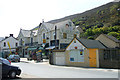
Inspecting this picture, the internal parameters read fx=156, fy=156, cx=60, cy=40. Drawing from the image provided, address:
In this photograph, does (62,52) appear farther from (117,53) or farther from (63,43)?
(63,43)

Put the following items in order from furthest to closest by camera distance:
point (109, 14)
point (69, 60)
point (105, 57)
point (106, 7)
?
point (106, 7) → point (109, 14) → point (69, 60) → point (105, 57)

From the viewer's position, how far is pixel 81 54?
20.5 meters

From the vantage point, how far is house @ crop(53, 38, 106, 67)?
19.3 metres

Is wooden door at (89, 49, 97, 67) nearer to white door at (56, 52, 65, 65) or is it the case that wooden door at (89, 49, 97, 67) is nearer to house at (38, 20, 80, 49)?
white door at (56, 52, 65, 65)

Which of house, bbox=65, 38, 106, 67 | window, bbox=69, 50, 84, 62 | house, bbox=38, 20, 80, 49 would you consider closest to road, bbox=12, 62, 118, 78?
house, bbox=65, 38, 106, 67

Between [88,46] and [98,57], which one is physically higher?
[88,46]

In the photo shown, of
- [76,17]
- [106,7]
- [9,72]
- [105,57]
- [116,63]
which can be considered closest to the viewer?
[9,72]

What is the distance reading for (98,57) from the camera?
19.1 meters

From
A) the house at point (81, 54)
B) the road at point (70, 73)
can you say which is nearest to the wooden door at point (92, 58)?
the house at point (81, 54)

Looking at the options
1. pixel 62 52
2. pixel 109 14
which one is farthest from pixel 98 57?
pixel 109 14

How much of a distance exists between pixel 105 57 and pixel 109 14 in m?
96.9

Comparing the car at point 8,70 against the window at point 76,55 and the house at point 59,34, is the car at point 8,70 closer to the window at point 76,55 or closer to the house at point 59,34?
the window at point 76,55

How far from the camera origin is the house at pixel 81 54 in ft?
63.3

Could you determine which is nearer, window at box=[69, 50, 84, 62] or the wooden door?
the wooden door
